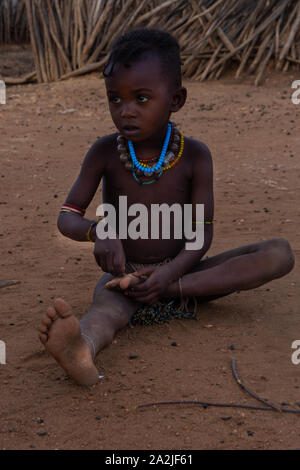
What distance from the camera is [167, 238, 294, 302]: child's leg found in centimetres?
303

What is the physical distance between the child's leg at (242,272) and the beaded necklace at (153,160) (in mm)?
504

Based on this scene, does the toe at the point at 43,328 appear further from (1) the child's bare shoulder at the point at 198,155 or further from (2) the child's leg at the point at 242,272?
(1) the child's bare shoulder at the point at 198,155

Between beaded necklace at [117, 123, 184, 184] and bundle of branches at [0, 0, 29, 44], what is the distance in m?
11.6

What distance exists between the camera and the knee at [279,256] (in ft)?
9.91

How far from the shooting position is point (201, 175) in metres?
3.06

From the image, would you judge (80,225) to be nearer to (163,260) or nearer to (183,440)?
(163,260)

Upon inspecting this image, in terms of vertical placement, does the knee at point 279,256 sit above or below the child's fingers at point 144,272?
above

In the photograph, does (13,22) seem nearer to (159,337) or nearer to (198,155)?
(198,155)

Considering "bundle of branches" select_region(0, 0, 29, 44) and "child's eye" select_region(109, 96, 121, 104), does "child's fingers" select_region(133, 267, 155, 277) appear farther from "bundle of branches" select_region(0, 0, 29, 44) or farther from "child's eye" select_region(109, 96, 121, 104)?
"bundle of branches" select_region(0, 0, 29, 44)

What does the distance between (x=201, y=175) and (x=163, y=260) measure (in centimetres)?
45

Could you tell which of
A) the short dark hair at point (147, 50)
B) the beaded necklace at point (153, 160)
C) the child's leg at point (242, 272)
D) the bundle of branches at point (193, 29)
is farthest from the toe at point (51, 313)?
the bundle of branches at point (193, 29)

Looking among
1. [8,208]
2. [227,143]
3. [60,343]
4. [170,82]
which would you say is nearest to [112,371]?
[60,343]

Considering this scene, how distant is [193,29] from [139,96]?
6105mm

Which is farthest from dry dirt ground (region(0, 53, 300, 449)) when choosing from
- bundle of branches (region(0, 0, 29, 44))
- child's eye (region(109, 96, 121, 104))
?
bundle of branches (region(0, 0, 29, 44))
